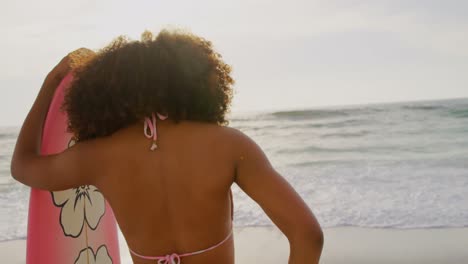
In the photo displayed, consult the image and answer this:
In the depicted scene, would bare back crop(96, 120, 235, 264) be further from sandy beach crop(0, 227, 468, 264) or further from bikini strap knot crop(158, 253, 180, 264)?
sandy beach crop(0, 227, 468, 264)

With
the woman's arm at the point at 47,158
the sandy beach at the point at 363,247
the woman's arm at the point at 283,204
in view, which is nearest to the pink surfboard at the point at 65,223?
the woman's arm at the point at 47,158

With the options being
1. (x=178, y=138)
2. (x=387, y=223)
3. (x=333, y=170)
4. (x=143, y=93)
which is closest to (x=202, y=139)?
(x=178, y=138)

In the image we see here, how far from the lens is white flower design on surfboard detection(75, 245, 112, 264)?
2.53 m

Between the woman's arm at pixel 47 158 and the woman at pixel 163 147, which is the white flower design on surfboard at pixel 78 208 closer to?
the woman's arm at pixel 47 158

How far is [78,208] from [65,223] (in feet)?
0.31

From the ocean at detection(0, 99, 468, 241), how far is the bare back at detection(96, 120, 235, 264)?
4986 millimetres

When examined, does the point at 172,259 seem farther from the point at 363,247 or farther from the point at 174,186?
the point at 363,247

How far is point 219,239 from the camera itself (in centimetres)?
153

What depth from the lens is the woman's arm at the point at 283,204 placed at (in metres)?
1.32

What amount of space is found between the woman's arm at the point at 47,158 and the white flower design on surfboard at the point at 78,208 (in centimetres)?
67

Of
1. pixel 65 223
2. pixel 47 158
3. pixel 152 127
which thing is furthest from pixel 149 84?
pixel 65 223

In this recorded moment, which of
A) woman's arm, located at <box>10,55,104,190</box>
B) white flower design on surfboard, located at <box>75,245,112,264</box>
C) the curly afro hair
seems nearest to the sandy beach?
white flower design on surfboard, located at <box>75,245,112,264</box>

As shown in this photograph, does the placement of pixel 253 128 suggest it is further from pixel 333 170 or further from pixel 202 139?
pixel 202 139

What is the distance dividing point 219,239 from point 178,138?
1.01 ft
